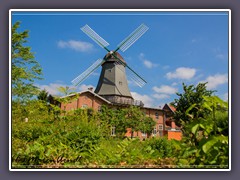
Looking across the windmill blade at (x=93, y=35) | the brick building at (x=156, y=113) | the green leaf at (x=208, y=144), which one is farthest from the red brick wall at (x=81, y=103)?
the green leaf at (x=208, y=144)

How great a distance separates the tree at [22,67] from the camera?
3.17 meters

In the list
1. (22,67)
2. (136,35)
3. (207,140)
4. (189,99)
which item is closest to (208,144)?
(207,140)

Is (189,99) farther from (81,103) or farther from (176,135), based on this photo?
(81,103)

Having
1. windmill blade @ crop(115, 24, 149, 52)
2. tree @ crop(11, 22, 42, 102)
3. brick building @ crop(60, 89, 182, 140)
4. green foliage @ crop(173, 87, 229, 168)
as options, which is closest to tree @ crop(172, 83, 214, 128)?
brick building @ crop(60, 89, 182, 140)

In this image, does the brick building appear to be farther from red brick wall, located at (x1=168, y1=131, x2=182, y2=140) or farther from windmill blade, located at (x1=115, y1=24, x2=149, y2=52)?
windmill blade, located at (x1=115, y1=24, x2=149, y2=52)

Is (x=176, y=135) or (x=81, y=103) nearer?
(x=176, y=135)

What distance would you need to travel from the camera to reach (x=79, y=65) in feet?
11.2

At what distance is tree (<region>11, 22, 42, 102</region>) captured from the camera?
10.4 ft

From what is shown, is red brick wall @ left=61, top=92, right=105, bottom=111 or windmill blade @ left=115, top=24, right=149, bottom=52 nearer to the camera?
windmill blade @ left=115, top=24, right=149, bottom=52

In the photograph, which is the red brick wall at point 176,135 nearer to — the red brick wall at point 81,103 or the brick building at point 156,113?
the brick building at point 156,113

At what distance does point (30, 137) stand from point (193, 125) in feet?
6.43

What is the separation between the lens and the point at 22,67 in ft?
10.7
